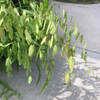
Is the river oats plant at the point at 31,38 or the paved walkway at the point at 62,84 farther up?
the river oats plant at the point at 31,38

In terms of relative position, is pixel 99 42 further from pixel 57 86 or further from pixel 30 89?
pixel 30 89

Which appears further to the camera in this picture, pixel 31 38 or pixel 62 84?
pixel 62 84

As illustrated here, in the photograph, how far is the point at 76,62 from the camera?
1.78 metres

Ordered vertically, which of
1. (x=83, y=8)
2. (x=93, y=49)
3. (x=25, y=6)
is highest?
(x=25, y=6)

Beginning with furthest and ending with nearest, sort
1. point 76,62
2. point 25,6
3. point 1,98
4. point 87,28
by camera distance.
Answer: point 87,28, point 76,62, point 25,6, point 1,98

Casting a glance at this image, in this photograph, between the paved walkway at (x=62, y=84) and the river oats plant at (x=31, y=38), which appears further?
the paved walkway at (x=62, y=84)

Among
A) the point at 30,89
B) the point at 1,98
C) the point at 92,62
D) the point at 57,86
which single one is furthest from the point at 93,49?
the point at 1,98

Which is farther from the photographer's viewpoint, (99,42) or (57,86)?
(99,42)

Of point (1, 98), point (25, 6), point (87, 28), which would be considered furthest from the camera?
point (87, 28)

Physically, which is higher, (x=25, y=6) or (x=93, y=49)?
(x=25, y=6)

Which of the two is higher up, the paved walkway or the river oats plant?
the river oats plant

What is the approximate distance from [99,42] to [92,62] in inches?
19.3

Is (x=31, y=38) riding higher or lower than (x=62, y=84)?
higher

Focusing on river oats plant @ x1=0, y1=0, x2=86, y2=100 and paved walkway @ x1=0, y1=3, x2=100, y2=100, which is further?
paved walkway @ x1=0, y1=3, x2=100, y2=100
